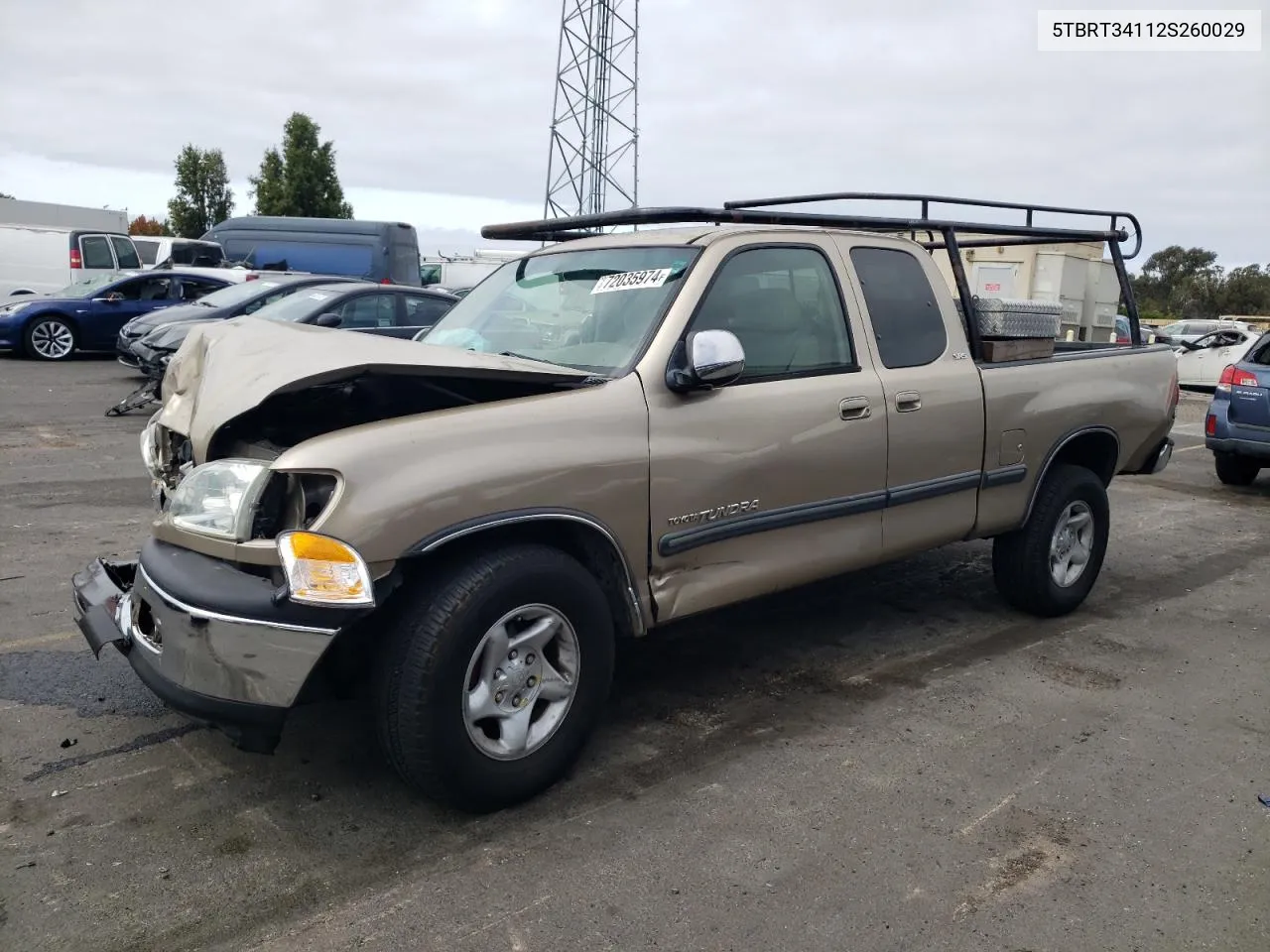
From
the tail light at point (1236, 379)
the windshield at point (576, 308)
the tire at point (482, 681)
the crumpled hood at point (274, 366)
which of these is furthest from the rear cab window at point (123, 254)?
the tire at point (482, 681)

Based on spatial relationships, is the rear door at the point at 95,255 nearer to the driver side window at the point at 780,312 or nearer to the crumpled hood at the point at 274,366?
the crumpled hood at the point at 274,366

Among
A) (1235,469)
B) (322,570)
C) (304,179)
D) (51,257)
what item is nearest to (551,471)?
(322,570)

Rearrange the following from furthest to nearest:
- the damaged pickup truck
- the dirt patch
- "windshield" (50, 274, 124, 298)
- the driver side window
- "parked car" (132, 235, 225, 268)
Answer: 1. "parked car" (132, 235, 225, 268)
2. "windshield" (50, 274, 124, 298)
3. the dirt patch
4. the driver side window
5. the damaged pickup truck

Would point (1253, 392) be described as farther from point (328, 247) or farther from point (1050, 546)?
point (328, 247)

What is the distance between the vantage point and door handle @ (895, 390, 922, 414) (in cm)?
449

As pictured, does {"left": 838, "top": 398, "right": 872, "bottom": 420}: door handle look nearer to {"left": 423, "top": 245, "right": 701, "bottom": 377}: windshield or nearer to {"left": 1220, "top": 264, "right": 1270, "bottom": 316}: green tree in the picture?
{"left": 423, "top": 245, "right": 701, "bottom": 377}: windshield

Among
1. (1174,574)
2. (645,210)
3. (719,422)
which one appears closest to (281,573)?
(719,422)

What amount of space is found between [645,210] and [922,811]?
2.38 m

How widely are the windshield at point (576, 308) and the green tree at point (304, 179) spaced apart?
3555 centimetres

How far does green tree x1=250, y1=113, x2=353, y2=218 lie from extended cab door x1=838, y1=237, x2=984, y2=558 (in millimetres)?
35976

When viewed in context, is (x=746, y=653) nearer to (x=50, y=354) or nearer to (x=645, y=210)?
(x=645, y=210)

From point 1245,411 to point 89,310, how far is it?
1541 cm

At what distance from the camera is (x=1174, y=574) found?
6703 millimetres

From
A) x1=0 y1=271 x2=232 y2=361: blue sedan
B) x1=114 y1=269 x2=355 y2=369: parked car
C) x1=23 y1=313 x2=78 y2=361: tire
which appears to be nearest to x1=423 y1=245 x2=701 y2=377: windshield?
x1=114 y1=269 x2=355 y2=369: parked car
